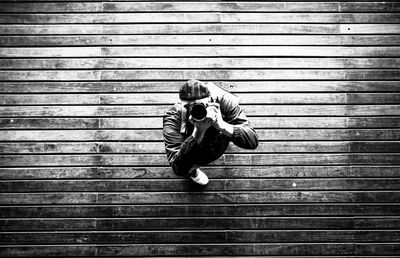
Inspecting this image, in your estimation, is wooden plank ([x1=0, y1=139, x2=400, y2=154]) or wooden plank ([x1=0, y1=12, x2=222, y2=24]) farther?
wooden plank ([x1=0, y1=12, x2=222, y2=24])

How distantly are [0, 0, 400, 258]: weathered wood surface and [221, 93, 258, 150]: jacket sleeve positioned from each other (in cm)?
84

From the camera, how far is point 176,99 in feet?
11.7

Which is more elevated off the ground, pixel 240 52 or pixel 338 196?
pixel 240 52

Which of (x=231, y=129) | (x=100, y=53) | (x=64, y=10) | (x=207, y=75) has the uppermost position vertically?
(x=64, y=10)

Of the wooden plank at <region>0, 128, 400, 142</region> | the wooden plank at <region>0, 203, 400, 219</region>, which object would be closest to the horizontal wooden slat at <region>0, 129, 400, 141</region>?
the wooden plank at <region>0, 128, 400, 142</region>

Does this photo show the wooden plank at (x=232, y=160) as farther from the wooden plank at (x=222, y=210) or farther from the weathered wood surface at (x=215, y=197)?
the wooden plank at (x=222, y=210)

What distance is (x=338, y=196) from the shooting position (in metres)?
3.46

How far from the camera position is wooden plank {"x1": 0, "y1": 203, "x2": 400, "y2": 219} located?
11.3 feet

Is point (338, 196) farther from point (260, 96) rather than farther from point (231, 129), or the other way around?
point (231, 129)

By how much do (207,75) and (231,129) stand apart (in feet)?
3.93

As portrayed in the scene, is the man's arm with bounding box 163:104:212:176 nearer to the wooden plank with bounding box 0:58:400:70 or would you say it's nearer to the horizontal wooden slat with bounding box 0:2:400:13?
the wooden plank with bounding box 0:58:400:70

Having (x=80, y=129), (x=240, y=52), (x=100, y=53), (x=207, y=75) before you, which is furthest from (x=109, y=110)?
(x=240, y=52)

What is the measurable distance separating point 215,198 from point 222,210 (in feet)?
0.43

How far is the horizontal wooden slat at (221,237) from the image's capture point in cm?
340
